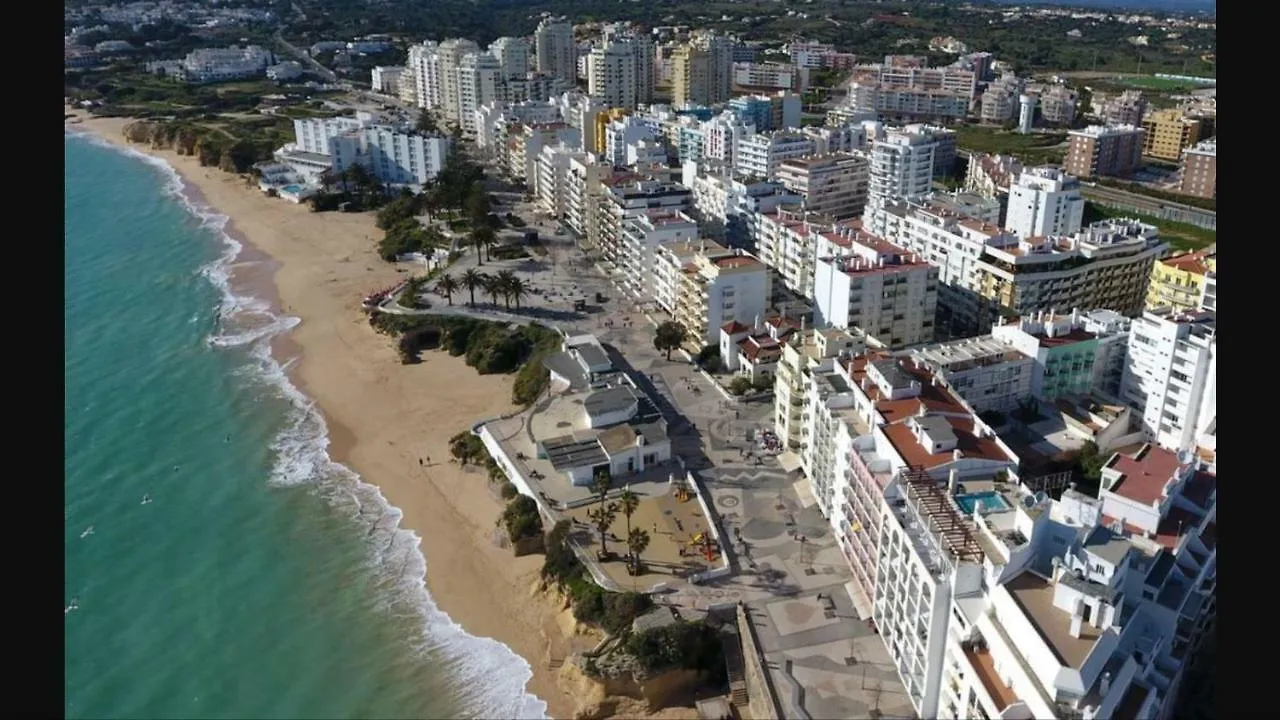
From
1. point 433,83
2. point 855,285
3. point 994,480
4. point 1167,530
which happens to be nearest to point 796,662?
point 994,480

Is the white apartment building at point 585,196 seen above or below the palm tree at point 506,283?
above

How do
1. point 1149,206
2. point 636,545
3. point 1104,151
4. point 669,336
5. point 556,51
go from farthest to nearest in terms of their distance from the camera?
point 556,51 < point 1104,151 < point 1149,206 < point 669,336 < point 636,545

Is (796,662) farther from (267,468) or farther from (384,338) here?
(384,338)

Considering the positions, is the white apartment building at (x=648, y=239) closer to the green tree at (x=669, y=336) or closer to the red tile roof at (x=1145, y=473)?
the green tree at (x=669, y=336)

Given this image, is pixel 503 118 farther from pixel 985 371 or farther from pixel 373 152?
pixel 985 371

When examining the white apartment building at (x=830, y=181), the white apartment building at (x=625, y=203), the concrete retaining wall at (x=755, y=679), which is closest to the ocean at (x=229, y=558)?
the concrete retaining wall at (x=755, y=679)

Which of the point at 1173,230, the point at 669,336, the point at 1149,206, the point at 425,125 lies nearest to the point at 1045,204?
the point at 1173,230

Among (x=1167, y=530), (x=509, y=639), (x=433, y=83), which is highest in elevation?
(x=433, y=83)
